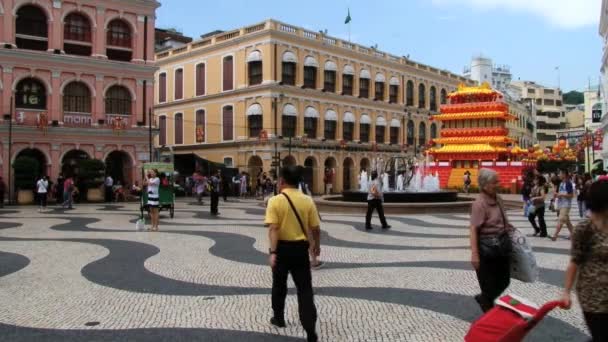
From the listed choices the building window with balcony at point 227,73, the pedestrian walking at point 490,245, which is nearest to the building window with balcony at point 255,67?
the building window with balcony at point 227,73

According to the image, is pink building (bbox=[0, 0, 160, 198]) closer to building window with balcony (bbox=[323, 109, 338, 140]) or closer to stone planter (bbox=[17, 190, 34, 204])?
stone planter (bbox=[17, 190, 34, 204])

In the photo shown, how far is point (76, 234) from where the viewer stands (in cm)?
1545

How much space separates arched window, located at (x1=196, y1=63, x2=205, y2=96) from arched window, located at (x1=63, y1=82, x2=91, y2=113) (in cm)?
1650

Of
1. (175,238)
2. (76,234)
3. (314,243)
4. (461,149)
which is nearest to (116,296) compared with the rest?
(314,243)

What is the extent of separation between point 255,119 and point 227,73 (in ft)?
16.7

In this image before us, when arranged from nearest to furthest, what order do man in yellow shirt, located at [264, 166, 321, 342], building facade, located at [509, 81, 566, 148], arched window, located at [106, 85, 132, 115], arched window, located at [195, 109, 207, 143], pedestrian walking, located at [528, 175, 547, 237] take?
man in yellow shirt, located at [264, 166, 321, 342] < pedestrian walking, located at [528, 175, 547, 237] < arched window, located at [106, 85, 132, 115] < arched window, located at [195, 109, 207, 143] < building facade, located at [509, 81, 566, 148]

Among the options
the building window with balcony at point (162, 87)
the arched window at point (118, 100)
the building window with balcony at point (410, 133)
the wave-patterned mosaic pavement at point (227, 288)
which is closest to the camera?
the wave-patterned mosaic pavement at point (227, 288)

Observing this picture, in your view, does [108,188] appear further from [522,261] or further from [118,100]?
[522,261]

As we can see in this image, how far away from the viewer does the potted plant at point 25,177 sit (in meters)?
29.4

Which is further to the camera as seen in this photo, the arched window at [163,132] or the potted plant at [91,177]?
the arched window at [163,132]

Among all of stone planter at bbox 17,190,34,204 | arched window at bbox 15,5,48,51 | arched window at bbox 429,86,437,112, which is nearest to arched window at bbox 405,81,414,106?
arched window at bbox 429,86,437,112

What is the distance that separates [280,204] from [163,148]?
4802cm

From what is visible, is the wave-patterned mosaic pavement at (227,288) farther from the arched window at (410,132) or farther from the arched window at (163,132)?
the arched window at (410,132)

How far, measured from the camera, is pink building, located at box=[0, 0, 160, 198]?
105 feet
